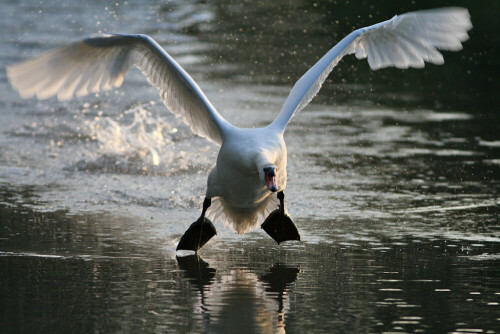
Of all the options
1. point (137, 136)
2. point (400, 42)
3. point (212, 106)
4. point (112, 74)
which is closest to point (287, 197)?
→ point (212, 106)

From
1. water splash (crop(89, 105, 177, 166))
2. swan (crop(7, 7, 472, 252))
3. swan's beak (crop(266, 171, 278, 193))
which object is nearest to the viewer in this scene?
swan's beak (crop(266, 171, 278, 193))

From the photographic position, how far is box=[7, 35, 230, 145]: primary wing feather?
8265mm

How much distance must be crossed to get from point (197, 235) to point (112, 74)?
6.26 feet

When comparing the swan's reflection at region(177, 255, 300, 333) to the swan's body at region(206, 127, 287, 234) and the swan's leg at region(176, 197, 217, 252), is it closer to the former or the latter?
the swan's leg at region(176, 197, 217, 252)

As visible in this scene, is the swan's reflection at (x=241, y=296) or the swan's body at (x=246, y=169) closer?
the swan's reflection at (x=241, y=296)

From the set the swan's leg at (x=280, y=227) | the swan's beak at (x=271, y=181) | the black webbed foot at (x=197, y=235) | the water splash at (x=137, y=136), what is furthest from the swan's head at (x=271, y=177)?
the water splash at (x=137, y=136)

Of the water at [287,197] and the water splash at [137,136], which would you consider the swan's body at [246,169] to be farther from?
the water splash at [137,136]

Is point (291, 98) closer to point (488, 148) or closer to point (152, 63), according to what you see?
point (152, 63)

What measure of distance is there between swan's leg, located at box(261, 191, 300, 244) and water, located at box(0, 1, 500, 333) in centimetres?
13

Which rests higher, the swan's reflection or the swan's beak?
the swan's beak

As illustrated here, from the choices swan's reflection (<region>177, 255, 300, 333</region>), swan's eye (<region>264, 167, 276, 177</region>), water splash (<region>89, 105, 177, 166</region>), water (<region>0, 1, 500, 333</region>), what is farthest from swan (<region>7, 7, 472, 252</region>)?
water splash (<region>89, 105, 177, 166</region>)

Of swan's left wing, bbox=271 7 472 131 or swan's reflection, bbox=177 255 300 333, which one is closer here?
swan's reflection, bbox=177 255 300 333

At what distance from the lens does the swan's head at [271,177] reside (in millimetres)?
7139

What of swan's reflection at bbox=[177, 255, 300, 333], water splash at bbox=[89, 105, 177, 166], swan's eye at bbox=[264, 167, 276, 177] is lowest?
swan's reflection at bbox=[177, 255, 300, 333]
